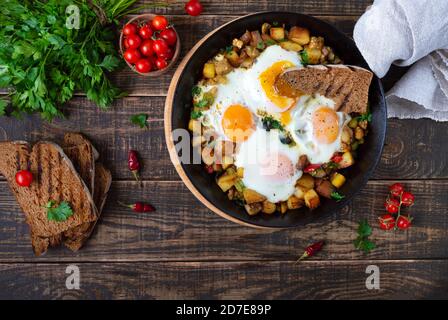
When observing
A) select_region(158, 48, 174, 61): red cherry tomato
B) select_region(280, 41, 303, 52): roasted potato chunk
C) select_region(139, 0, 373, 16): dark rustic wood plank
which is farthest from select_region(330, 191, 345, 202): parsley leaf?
select_region(158, 48, 174, 61): red cherry tomato

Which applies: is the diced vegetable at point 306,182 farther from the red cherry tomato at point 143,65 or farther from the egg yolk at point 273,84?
the red cherry tomato at point 143,65

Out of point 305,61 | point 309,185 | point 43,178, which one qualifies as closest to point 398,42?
point 305,61

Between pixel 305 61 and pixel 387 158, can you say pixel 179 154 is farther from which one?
pixel 387 158

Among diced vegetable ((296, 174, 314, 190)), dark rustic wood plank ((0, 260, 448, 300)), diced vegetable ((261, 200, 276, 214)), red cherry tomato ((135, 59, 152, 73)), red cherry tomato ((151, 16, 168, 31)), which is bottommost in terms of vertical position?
dark rustic wood plank ((0, 260, 448, 300))

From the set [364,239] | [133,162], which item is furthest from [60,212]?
[364,239]

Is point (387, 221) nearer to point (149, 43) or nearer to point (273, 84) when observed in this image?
point (273, 84)

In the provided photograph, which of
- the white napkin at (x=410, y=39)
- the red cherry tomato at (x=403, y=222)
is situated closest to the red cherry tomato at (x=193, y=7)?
the white napkin at (x=410, y=39)

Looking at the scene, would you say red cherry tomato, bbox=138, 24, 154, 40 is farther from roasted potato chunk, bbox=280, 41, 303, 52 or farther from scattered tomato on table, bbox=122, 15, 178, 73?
roasted potato chunk, bbox=280, 41, 303, 52
